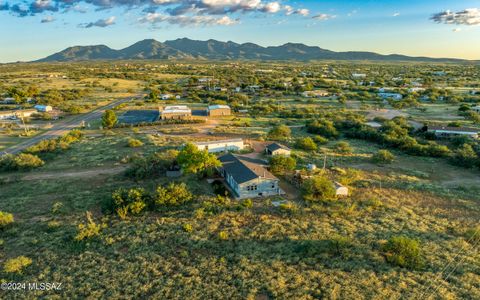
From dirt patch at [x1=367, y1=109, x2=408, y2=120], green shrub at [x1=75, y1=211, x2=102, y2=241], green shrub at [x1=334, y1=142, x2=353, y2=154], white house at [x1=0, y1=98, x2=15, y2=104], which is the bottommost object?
green shrub at [x1=75, y1=211, x2=102, y2=241]

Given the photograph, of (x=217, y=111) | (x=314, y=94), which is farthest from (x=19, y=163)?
(x=314, y=94)

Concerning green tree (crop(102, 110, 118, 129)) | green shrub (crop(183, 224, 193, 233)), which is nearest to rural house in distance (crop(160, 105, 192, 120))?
green tree (crop(102, 110, 118, 129))

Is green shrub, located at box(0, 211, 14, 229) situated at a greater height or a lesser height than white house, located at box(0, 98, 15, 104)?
lesser

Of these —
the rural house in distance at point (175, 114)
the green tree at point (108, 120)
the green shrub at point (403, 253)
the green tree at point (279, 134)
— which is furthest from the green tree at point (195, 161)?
the rural house in distance at point (175, 114)

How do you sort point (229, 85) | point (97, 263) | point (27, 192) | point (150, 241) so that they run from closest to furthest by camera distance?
point (97, 263) → point (150, 241) → point (27, 192) → point (229, 85)

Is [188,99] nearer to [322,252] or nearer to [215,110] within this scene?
[215,110]

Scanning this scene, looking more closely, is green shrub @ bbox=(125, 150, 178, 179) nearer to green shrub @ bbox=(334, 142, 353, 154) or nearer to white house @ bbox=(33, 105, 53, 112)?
green shrub @ bbox=(334, 142, 353, 154)

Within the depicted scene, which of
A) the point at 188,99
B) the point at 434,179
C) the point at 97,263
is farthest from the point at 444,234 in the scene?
the point at 188,99
